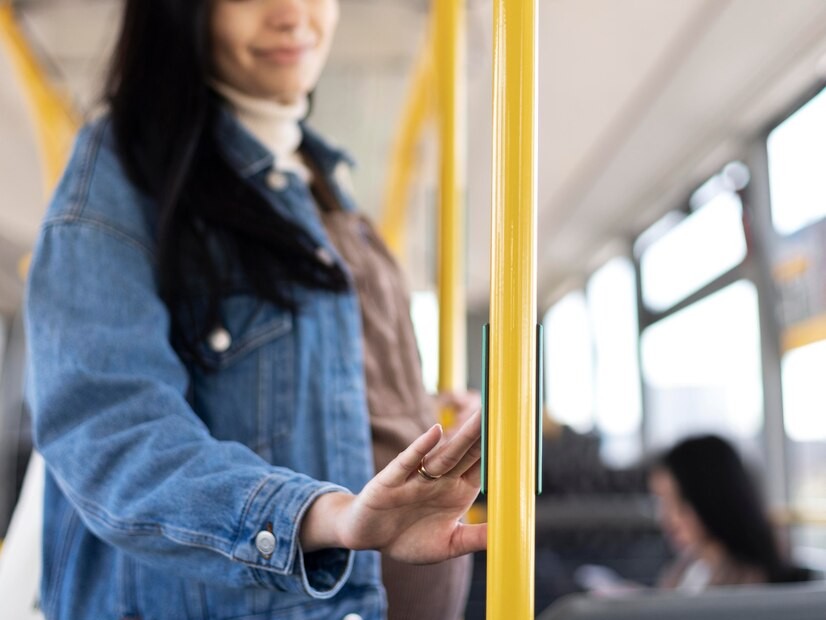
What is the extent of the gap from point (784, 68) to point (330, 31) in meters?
2.98

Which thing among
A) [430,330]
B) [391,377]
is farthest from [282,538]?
[430,330]

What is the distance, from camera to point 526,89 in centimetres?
50

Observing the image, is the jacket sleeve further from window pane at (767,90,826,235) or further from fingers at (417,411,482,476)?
window pane at (767,90,826,235)

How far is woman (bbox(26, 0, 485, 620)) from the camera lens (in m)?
0.55

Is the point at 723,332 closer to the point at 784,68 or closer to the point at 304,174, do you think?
the point at 784,68

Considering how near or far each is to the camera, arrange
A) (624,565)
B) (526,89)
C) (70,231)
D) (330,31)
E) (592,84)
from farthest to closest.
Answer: (592,84)
(624,565)
(330,31)
(70,231)
(526,89)

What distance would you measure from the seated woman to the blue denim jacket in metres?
1.73

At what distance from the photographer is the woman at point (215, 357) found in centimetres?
55

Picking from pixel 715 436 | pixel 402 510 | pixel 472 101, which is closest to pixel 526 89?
pixel 402 510

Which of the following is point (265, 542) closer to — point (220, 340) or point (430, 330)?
point (220, 340)

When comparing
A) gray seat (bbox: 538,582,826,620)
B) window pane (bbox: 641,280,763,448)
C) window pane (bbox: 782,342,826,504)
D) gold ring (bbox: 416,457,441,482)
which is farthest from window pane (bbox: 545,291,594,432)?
gold ring (bbox: 416,457,441,482)

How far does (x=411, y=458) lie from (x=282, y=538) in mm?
107

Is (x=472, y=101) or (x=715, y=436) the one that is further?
(x=472, y=101)

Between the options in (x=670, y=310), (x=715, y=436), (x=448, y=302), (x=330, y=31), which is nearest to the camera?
(x=330, y=31)
